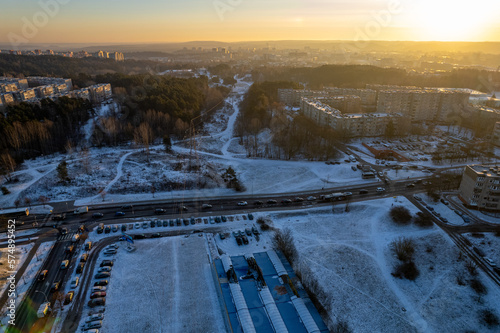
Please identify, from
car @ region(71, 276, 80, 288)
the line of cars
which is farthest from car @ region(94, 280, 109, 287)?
car @ region(71, 276, 80, 288)

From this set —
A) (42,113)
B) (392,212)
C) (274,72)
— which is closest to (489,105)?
(392,212)

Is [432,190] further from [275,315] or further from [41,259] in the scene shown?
[41,259]

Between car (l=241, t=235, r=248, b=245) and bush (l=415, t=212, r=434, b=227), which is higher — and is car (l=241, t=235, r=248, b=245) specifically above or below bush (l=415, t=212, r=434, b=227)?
above

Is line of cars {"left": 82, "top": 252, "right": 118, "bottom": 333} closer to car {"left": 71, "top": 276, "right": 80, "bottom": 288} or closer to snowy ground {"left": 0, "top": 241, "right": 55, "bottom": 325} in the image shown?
car {"left": 71, "top": 276, "right": 80, "bottom": 288}

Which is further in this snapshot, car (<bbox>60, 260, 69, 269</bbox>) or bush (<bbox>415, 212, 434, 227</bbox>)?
bush (<bbox>415, 212, 434, 227</bbox>)

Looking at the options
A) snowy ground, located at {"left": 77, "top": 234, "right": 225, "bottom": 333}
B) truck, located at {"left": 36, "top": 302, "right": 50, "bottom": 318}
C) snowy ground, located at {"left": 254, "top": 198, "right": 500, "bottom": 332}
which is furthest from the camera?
snowy ground, located at {"left": 254, "top": 198, "right": 500, "bottom": 332}

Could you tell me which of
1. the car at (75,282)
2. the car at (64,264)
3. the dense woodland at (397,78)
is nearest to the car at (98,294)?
the car at (75,282)
